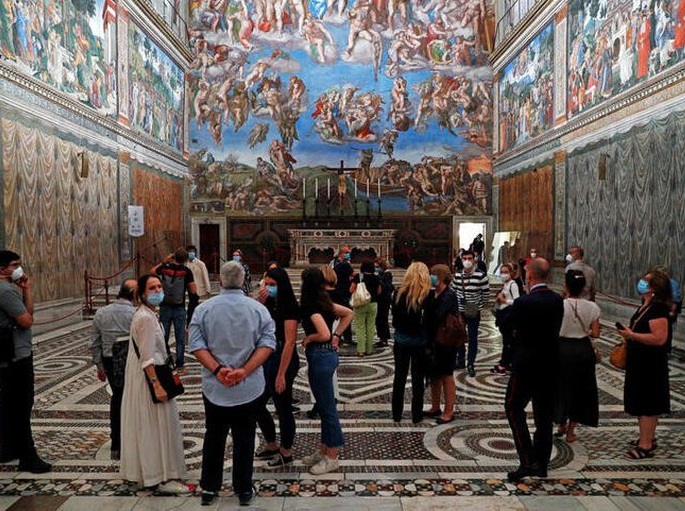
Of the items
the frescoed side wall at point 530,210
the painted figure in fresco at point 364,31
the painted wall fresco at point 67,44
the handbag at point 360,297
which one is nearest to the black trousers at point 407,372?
the handbag at point 360,297

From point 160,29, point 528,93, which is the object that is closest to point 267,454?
point 528,93

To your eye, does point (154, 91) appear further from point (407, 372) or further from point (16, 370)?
point (407, 372)

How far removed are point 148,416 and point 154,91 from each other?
62.9 ft

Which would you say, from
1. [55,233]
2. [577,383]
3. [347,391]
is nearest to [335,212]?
[55,233]

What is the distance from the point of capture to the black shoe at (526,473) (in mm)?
4543

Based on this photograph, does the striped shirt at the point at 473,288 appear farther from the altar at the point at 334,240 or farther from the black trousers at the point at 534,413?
the altar at the point at 334,240

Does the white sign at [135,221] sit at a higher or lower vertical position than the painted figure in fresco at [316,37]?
lower

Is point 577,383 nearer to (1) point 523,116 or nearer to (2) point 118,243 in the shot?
(2) point 118,243

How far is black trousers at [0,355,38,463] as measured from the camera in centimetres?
470

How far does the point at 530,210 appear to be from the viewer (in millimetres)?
20109

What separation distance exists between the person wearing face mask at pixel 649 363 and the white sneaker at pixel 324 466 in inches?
104

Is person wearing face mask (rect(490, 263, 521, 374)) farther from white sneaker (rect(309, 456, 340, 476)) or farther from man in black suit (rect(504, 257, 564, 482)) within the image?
white sneaker (rect(309, 456, 340, 476))

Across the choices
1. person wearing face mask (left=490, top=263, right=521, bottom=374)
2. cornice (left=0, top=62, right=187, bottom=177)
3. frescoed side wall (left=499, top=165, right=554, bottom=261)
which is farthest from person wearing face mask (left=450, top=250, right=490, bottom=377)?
frescoed side wall (left=499, top=165, right=554, bottom=261)

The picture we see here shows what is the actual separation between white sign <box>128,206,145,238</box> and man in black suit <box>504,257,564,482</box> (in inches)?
586
